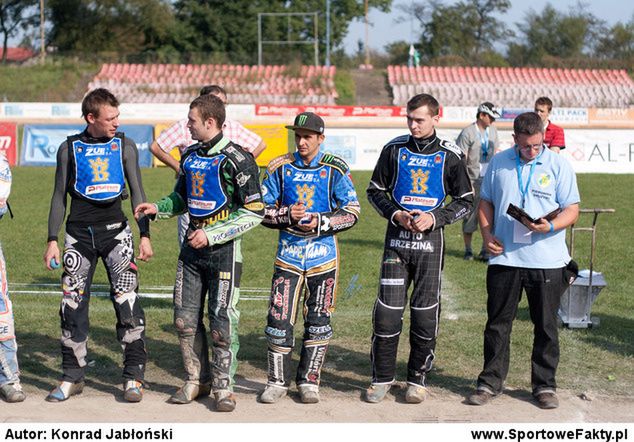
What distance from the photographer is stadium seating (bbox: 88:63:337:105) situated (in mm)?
44031

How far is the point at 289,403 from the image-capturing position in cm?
657

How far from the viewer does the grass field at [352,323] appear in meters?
7.31

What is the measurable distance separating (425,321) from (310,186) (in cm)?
128

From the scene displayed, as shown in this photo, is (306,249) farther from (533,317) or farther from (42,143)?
(42,143)

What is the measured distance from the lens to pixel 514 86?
46.5 metres

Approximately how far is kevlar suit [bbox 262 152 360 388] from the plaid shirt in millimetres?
1902

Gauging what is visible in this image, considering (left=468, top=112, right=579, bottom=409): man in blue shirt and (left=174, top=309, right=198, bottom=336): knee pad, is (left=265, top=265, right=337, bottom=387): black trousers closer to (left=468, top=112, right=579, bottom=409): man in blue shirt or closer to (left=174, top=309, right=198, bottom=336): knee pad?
(left=174, top=309, right=198, bottom=336): knee pad

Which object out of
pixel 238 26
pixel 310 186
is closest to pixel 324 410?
pixel 310 186

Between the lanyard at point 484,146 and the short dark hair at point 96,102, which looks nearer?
the short dark hair at point 96,102

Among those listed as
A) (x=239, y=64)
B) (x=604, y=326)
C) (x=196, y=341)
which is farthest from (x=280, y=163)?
(x=239, y=64)

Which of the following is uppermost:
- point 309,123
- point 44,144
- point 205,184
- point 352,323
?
point 309,123

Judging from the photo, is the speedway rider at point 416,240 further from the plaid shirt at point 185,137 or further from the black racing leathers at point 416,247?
the plaid shirt at point 185,137

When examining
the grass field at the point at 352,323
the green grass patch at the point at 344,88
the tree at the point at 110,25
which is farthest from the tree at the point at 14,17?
the grass field at the point at 352,323

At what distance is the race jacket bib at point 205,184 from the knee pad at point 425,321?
1612mm
